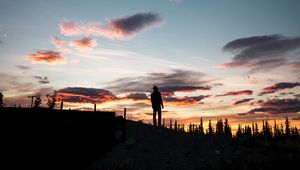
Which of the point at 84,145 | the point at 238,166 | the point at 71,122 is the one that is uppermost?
the point at 71,122

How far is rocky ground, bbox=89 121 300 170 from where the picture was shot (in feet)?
48.3

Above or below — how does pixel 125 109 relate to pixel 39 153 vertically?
above

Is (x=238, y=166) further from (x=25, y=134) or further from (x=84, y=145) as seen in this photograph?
(x=25, y=134)

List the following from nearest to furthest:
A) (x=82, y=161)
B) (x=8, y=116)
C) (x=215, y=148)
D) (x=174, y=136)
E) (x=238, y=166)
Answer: (x=8, y=116) < (x=82, y=161) < (x=238, y=166) < (x=215, y=148) < (x=174, y=136)

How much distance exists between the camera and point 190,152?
16.2 m

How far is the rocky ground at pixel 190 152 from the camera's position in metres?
14.7

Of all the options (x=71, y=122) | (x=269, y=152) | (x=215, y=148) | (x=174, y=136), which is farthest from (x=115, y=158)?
(x=269, y=152)

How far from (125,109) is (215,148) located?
6.04m

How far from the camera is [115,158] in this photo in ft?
48.4

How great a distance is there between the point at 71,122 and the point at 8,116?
112 inches

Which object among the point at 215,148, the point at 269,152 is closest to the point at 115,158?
the point at 215,148

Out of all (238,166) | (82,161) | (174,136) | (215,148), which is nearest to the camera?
(82,161)

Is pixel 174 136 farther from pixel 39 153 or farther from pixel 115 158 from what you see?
pixel 39 153

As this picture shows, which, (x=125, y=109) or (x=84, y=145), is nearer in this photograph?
(x=84, y=145)
